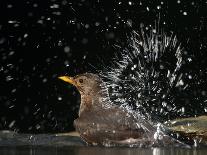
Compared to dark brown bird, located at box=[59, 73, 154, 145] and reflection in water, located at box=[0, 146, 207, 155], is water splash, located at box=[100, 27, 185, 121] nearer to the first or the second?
dark brown bird, located at box=[59, 73, 154, 145]

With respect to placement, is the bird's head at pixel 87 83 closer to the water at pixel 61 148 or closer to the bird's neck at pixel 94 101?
the bird's neck at pixel 94 101

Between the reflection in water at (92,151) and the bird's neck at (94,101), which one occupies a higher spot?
the bird's neck at (94,101)

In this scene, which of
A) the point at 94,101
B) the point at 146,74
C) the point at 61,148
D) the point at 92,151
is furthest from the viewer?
the point at 146,74

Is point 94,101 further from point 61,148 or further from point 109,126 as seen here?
point 61,148

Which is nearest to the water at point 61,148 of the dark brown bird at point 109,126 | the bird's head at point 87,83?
the dark brown bird at point 109,126

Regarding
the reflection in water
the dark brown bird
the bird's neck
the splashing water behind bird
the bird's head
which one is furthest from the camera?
the splashing water behind bird

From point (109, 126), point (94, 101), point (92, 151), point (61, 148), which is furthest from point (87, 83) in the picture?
point (92, 151)

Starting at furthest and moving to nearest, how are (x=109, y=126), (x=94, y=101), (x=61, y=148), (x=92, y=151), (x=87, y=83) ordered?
(x=87, y=83), (x=94, y=101), (x=109, y=126), (x=61, y=148), (x=92, y=151)

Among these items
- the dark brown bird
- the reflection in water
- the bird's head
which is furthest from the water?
the bird's head

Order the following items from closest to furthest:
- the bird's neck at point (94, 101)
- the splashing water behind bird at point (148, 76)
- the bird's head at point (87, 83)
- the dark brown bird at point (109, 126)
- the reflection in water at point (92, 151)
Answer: the reflection in water at point (92, 151) → the dark brown bird at point (109, 126) → the bird's neck at point (94, 101) → the bird's head at point (87, 83) → the splashing water behind bird at point (148, 76)

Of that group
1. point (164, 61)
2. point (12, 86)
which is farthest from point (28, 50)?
point (164, 61)
